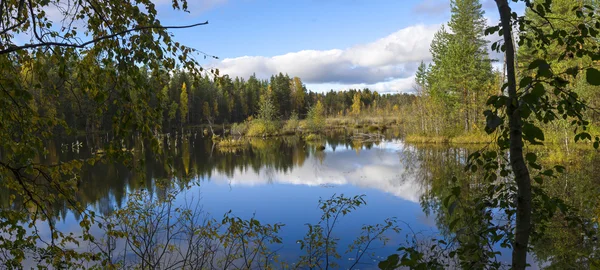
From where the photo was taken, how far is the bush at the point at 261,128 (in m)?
45.8

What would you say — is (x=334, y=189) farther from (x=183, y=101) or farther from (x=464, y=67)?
(x=183, y=101)

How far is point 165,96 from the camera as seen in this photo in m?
2.48

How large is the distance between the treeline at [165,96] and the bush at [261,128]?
312cm

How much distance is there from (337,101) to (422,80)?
2363 inches

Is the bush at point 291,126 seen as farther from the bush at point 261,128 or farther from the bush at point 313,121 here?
the bush at point 261,128

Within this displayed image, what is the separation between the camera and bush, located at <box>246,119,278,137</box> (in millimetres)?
45844

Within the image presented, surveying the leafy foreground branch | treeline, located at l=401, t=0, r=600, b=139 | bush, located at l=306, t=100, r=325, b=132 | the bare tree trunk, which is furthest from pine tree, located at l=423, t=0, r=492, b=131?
the bare tree trunk

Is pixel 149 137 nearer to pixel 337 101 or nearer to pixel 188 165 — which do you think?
pixel 188 165

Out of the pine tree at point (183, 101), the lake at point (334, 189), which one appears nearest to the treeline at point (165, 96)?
the pine tree at point (183, 101)

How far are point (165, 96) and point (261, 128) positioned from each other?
143ft

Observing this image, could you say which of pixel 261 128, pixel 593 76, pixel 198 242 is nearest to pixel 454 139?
pixel 261 128

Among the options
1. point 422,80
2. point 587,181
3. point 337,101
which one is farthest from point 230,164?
point 337,101

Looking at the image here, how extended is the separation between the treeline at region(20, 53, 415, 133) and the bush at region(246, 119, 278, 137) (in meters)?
3.12

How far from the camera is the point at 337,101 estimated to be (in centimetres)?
10538
